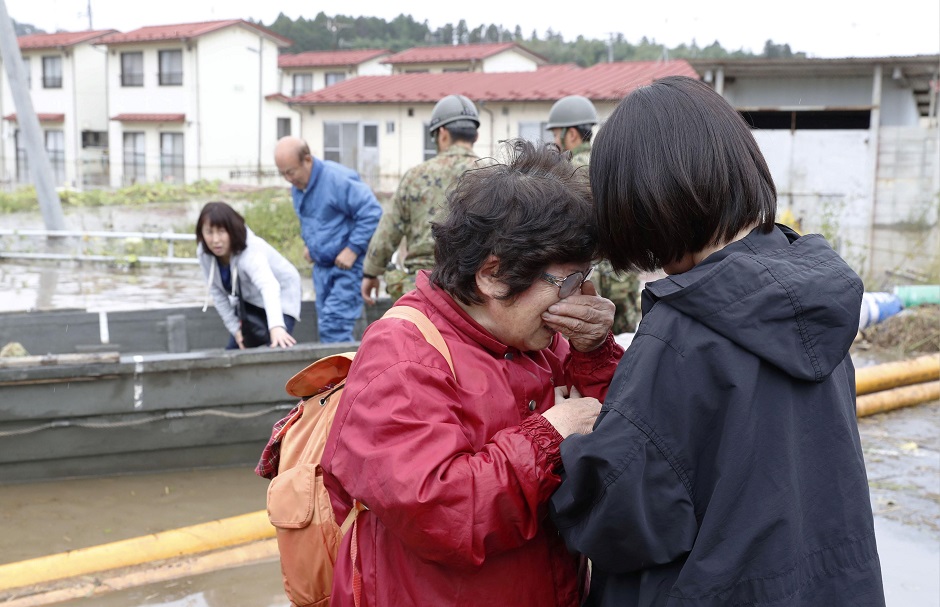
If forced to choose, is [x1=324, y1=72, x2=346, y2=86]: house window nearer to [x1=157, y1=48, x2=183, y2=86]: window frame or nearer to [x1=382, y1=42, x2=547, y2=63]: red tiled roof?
[x1=382, y1=42, x2=547, y2=63]: red tiled roof

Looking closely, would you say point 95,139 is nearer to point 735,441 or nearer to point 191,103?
point 191,103

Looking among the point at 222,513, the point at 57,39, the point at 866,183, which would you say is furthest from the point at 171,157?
the point at 222,513

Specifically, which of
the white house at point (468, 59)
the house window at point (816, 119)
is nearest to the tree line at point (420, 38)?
the white house at point (468, 59)

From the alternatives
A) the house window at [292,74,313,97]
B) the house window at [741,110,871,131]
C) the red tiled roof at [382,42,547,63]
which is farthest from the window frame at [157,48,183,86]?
the house window at [741,110,871,131]

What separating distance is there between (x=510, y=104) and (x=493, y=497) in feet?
84.6

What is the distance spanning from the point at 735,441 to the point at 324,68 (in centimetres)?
4408

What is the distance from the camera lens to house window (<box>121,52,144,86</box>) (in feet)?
123

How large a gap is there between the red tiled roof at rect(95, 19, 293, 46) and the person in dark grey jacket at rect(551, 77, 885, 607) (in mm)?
37099

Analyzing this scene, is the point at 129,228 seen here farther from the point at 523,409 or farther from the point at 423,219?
the point at 523,409

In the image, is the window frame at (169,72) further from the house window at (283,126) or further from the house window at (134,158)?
the house window at (283,126)

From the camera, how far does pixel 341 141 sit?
100ft

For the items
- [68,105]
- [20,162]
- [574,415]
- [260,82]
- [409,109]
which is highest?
Answer: [260,82]

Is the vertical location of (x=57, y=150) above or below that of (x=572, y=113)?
below

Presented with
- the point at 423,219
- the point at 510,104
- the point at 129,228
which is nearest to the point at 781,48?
the point at 510,104
